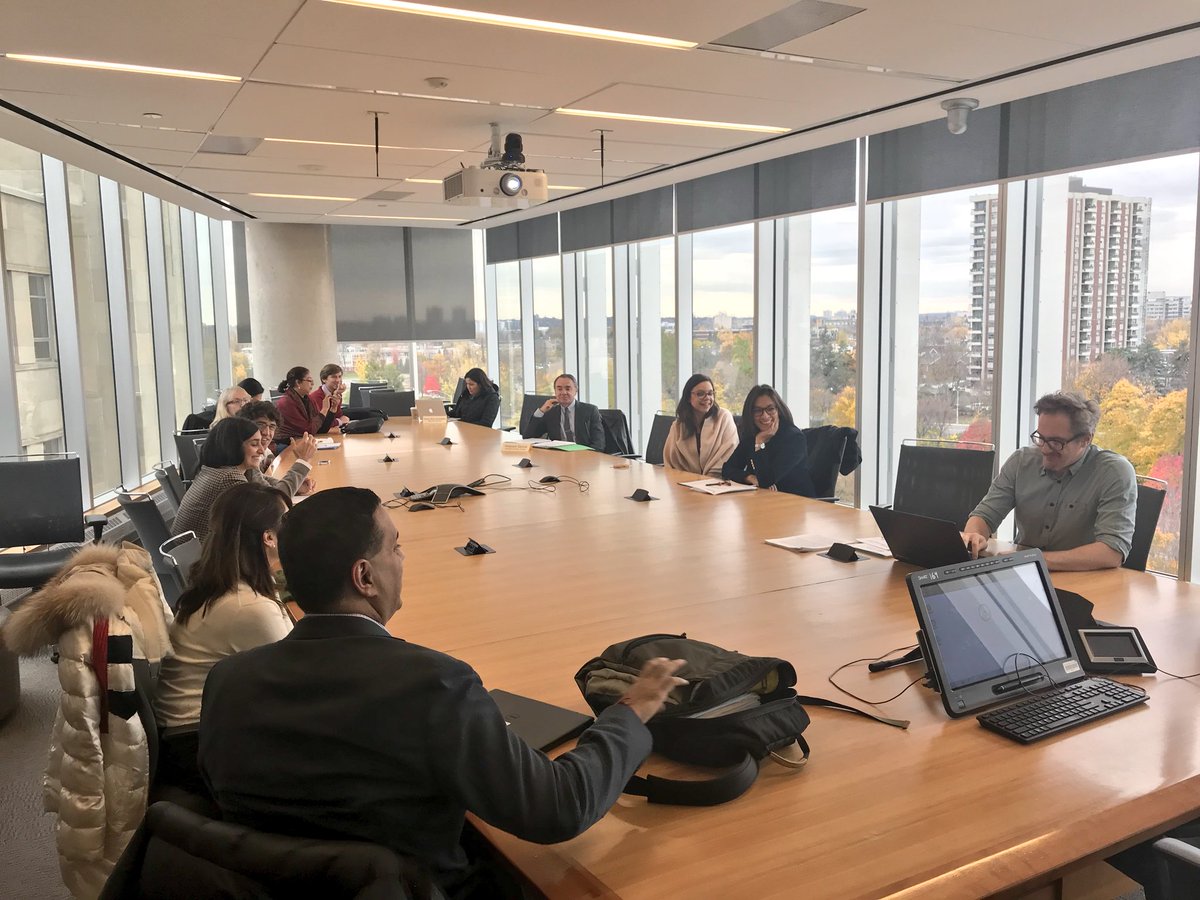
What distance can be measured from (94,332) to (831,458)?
6.68 metres

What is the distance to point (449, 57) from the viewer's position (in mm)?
4223

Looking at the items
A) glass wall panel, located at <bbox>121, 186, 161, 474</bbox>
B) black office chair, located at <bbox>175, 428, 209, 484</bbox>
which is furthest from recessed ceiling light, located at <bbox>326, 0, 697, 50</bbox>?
glass wall panel, located at <bbox>121, 186, 161, 474</bbox>

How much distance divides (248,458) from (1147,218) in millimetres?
4960

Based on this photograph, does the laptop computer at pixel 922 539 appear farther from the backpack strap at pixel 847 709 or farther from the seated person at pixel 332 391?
the seated person at pixel 332 391

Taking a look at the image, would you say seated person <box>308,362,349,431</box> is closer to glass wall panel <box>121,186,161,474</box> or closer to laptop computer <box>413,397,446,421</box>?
laptop computer <box>413,397,446,421</box>

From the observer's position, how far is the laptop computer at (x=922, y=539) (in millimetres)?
2969

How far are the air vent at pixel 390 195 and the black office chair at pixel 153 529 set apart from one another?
545cm

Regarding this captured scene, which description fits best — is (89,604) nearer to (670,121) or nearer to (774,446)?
(774,446)

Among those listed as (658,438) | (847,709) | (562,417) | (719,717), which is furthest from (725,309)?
(719,717)

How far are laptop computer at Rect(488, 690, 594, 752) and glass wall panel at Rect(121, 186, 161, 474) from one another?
852cm

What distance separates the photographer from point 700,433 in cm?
618

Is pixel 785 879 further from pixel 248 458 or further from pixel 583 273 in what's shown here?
pixel 583 273

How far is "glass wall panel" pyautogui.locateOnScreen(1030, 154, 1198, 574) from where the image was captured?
16.6ft

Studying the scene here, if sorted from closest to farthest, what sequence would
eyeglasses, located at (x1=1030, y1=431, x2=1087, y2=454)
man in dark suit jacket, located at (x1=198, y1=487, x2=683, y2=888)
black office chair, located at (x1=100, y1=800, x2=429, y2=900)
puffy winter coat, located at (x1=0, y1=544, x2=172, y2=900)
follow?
black office chair, located at (x1=100, y1=800, x2=429, y2=900) → man in dark suit jacket, located at (x1=198, y1=487, x2=683, y2=888) → puffy winter coat, located at (x1=0, y1=544, x2=172, y2=900) → eyeglasses, located at (x1=1030, y1=431, x2=1087, y2=454)
